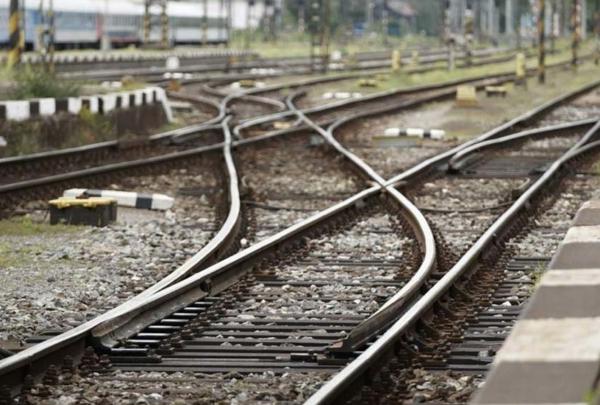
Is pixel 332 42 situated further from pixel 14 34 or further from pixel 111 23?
pixel 14 34

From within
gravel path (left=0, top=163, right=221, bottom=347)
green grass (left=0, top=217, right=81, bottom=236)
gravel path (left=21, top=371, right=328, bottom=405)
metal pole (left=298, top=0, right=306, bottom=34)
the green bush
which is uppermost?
the green bush

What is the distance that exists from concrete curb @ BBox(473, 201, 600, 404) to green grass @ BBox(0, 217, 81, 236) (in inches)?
281

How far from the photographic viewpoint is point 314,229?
12766 millimetres

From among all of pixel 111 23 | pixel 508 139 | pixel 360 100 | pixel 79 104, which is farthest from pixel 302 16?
pixel 508 139

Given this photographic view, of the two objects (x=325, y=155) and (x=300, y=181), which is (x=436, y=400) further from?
(x=325, y=155)

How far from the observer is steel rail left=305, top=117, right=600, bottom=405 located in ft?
21.3

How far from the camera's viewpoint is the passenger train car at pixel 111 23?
61.2 meters

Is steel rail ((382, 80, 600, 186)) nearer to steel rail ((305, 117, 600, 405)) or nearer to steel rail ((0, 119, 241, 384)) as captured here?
steel rail ((305, 117, 600, 405))

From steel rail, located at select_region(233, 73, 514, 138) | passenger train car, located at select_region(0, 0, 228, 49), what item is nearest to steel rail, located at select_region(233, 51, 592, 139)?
steel rail, located at select_region(233, 73, 514, 138)

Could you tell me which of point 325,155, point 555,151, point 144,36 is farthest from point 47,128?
point 144,36

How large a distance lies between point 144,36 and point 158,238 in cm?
6762

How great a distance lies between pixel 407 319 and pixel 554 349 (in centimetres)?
303

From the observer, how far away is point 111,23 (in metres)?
75.9

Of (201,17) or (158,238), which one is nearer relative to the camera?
(158,238)
